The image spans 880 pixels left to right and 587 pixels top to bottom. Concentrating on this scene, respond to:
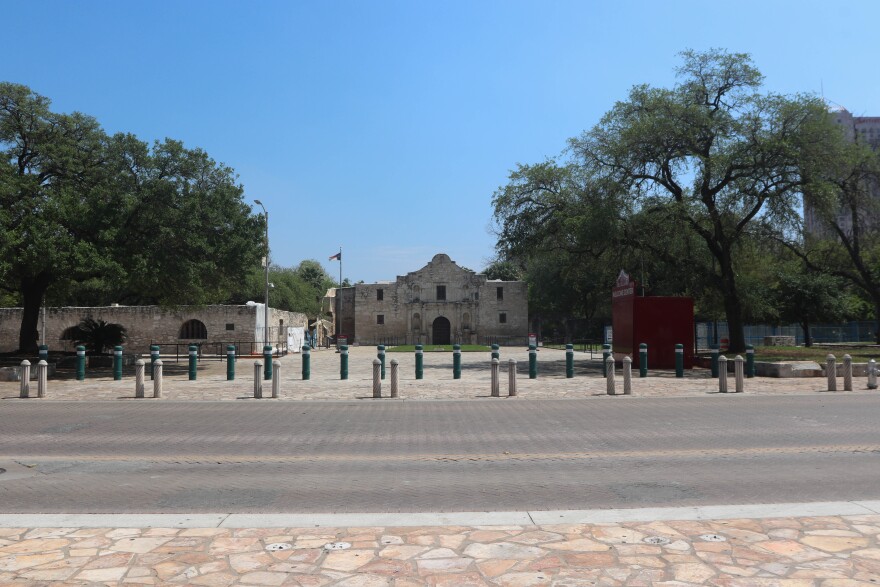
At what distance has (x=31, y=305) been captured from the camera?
2467cm

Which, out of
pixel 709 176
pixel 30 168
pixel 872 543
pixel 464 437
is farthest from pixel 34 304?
pixel 872 543

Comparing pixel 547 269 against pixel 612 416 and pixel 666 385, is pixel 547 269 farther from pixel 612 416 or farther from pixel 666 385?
pixel 612 416

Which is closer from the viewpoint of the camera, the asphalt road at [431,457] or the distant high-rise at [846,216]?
the asphalt road at [431,457]

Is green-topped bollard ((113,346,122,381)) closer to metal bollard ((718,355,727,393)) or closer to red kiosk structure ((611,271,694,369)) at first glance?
red kiosk structure ((611,271,694,369))

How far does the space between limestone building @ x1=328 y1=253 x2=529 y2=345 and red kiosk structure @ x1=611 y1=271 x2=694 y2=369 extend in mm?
42849

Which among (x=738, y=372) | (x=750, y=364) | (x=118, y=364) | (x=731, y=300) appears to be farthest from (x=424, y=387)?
(x=731, y=300)

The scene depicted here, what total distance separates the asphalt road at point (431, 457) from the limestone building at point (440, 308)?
53.9 m

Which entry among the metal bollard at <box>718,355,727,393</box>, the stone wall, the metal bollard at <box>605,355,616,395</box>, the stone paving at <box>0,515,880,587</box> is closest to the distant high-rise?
the metal bollard at <box>718,355,727,393</box>

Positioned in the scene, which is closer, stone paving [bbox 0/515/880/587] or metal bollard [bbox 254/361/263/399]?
stone paving [bbox 0/515/880/587]

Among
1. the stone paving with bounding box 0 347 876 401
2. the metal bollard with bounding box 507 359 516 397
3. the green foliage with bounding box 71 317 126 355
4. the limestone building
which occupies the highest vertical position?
the limestone building

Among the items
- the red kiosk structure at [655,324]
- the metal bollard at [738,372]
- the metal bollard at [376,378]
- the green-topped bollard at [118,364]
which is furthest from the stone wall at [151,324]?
the metal bollard at [738,372]

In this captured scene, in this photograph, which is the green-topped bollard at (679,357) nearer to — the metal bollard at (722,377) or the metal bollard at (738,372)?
the metal bollard at (722,377)

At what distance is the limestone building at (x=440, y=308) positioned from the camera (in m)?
67.9

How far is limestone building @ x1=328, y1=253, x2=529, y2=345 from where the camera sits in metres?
67.9
